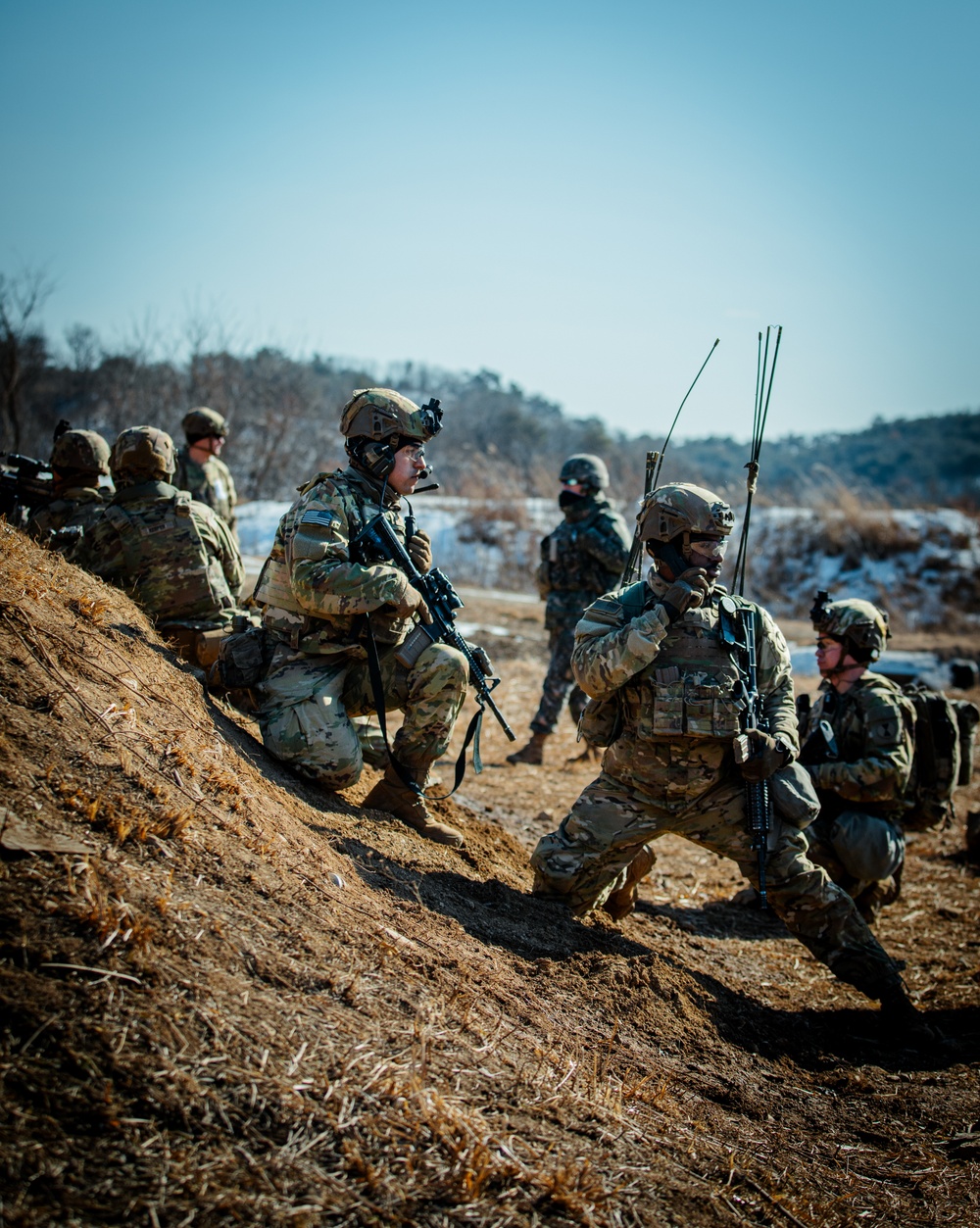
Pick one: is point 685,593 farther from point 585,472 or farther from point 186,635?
point 585,472

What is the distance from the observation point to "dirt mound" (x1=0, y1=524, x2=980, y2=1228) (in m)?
2.03

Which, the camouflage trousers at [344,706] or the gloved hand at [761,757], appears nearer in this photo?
the gloved hand at [761,757]

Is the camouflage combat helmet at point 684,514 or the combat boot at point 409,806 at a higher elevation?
the camouflage combat helmet at point 684,514

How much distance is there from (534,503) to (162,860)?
69.8ft

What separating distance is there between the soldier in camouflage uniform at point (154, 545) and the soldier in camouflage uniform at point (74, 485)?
404 millimetres

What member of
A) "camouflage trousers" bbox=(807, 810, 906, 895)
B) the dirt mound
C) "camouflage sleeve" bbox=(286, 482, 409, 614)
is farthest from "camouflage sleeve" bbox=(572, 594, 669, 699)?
"camouflage trousers" bbox=(807, 810, 906, 895)

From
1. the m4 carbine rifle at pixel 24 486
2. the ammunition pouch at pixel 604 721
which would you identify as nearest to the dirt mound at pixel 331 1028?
the ammunition pouch at pixel 604 721

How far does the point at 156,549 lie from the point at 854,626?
4.32 meters

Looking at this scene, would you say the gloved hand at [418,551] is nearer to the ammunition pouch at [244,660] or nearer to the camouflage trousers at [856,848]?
the ammunition pouch at [244,660]

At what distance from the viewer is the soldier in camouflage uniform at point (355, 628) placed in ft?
14.5

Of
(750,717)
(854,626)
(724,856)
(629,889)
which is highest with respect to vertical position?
(854,626)

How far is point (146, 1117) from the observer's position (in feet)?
6.56

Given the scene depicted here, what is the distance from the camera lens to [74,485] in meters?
6.37

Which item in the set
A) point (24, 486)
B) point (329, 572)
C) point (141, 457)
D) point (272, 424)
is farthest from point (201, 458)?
point (272, 424)
